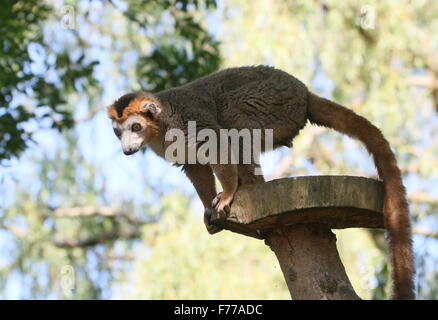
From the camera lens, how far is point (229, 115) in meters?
6.39

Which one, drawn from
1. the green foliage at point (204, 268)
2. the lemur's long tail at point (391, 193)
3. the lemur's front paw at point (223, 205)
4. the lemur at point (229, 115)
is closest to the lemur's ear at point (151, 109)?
the lemur at point (229, 115)

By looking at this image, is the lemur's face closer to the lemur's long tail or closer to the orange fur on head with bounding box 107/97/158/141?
the orange fur on head with bounding box 107/97/158/141

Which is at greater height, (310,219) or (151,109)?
(151,109)

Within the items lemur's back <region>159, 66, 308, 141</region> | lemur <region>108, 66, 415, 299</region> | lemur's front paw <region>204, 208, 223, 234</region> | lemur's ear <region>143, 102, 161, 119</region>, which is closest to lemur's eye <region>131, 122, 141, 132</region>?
lemur <region>108, 66, 415, 299</region>

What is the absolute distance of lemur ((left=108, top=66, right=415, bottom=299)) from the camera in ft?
19.6

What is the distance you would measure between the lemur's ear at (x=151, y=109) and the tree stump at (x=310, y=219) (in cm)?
146

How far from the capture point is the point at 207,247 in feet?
37.0

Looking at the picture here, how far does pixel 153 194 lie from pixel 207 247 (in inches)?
130

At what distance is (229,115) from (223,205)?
3.59ft

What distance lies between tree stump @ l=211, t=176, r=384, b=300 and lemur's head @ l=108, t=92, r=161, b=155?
1.44m

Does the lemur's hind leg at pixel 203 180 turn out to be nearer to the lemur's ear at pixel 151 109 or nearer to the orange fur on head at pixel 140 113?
the orange fur on head at pixel 140 113

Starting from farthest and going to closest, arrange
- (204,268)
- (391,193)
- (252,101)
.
Result: (204,268) < (252,101) < (391,193)

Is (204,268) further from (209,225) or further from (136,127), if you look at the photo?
(209,225)

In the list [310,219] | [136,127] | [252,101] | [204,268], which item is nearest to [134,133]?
[136,127]
